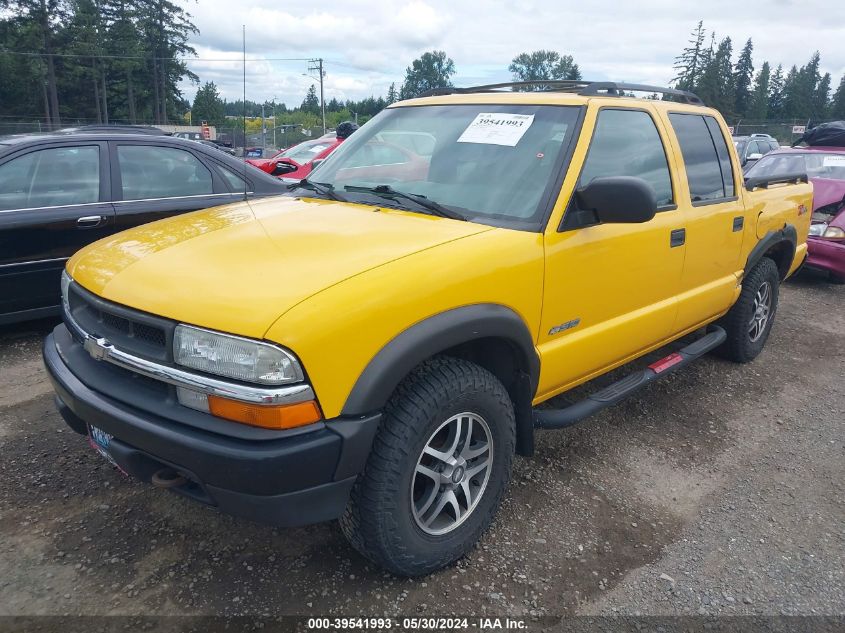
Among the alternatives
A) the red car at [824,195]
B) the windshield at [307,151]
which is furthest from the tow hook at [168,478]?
the windshield at [307,151]

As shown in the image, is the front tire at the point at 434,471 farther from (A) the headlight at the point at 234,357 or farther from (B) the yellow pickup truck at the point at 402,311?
(A) the headlight at the point at 234,357

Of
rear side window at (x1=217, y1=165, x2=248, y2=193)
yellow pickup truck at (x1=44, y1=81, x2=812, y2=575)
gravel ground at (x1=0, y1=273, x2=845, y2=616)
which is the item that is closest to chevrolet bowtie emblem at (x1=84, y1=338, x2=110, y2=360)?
yellow pickup truck at (x1=44, y1=81, x2=812, y2=575)

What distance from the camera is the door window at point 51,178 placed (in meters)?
4.59

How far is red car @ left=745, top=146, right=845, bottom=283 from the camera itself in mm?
7371

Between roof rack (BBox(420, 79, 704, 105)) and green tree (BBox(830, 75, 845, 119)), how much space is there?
95289 mm

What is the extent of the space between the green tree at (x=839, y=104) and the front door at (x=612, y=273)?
9590 cm

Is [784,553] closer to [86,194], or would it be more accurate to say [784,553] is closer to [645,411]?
A: [645,411]

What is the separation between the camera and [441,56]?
102 m

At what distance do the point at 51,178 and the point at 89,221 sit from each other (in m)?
0.43

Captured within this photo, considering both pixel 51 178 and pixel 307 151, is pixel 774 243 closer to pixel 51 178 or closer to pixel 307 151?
pixel 51 178

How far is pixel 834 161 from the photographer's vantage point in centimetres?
861

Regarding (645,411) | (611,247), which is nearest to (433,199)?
(611,247)

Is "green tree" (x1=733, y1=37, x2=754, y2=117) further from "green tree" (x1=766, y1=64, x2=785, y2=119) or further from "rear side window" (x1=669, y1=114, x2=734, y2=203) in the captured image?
"rear side window" (x1=669, y1=114, x2=734, y2=203)

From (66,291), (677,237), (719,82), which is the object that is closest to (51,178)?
(66,291)
